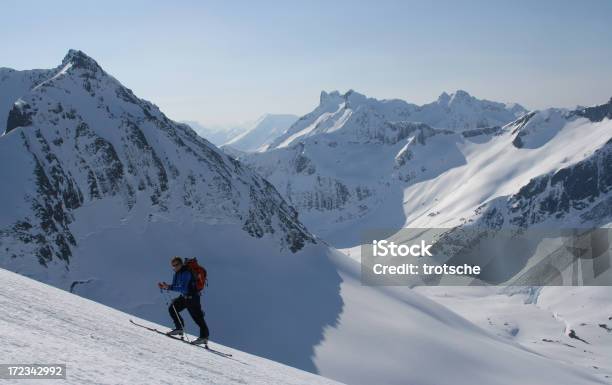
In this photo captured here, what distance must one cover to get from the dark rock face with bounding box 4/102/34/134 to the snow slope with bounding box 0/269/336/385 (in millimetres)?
70760

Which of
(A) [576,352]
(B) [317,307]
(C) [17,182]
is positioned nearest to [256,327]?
(B) [317,307]

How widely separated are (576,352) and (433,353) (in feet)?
400

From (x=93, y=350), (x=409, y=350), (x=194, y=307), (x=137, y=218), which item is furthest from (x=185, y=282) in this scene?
(x=137, y=218)

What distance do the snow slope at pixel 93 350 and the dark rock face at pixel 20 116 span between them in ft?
232

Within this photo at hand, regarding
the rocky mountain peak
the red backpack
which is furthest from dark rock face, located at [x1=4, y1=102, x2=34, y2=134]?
the red backpack

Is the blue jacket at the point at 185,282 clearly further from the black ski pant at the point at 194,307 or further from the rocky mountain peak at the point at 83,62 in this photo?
the rocky mountain peak at the point at 83,62

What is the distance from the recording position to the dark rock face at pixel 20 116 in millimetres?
76688

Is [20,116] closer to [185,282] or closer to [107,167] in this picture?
[107,167]

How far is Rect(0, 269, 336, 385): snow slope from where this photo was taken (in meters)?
8.02

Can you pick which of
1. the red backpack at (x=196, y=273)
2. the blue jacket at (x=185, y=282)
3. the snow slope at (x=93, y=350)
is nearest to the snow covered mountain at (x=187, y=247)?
the red backpack at (x=196, y=273)

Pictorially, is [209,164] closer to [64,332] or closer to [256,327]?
[256,327]

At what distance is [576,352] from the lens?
173125 mm

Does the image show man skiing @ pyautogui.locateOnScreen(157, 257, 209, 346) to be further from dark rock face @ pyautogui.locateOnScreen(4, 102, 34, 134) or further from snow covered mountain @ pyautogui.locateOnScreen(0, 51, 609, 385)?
dark rock face @ pyautogui.locateOnScreen(4, 102, 34, 134)

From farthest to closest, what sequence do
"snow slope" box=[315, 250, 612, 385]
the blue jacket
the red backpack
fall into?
1. "snow slope" box=[315, 250, 612, 385]
2. the red backpack
3. the blue jacket
